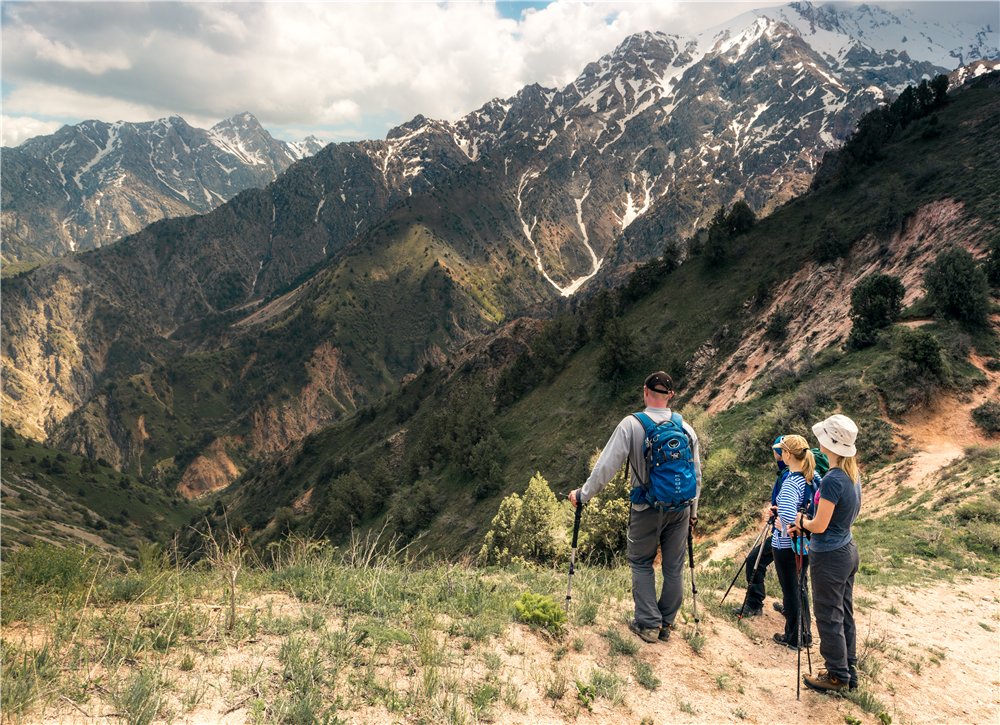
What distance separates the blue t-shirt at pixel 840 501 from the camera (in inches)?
223

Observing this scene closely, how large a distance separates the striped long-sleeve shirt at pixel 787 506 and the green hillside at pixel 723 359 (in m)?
9.62

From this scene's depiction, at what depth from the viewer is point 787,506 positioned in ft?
23.9

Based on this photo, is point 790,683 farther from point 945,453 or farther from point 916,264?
point 916,264

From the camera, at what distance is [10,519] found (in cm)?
6869

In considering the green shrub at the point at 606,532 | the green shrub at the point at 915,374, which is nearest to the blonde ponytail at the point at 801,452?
the green shrub at the point at 606,532

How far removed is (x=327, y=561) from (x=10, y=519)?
9184 centimetres

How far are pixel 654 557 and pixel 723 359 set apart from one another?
36373 mm

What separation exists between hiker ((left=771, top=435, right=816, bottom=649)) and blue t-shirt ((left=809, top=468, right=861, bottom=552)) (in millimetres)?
1027

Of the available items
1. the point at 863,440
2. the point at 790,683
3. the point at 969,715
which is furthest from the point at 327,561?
the point at 863,440

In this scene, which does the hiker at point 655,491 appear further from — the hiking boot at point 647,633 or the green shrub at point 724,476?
the green shrub at point 724,476

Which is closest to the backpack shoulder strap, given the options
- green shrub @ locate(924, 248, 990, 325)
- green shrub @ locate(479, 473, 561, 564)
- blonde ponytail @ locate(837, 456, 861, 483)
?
blonde ponytail @ locate(837, 456, 861, 483)

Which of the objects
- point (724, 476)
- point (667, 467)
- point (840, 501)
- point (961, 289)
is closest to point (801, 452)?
point (840, 501)

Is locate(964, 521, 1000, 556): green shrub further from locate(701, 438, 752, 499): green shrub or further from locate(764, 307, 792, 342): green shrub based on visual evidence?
locate(764, 307, 792, 342): green shrub

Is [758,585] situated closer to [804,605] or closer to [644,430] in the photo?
[804,605]
